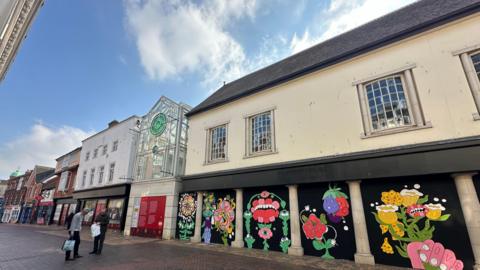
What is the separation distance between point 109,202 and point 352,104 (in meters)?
20.4

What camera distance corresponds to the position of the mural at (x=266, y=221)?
9230mm

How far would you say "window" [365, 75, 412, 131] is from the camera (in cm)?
779

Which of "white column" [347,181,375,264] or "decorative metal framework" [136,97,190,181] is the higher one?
"decorative metal framework" [136,97,190,181]

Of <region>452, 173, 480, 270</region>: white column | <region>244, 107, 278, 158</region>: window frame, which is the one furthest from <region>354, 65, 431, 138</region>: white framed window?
<region>244, 107, 278, 158</region>: window frame

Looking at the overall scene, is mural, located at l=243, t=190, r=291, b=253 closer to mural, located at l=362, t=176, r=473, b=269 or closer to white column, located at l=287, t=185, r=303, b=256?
white column, located at l=287, t=185, r=303, b=256

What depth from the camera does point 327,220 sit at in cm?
826

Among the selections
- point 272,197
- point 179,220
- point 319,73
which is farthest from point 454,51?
point 179,220

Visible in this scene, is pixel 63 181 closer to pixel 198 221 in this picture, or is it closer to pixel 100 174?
pixel 100 174

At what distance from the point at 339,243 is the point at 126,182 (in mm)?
16041

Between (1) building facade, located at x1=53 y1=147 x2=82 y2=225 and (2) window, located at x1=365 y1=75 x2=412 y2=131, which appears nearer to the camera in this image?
(2) window, located at x1=365 y1=75 x2=412 y2=131

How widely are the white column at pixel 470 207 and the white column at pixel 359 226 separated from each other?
2.49m

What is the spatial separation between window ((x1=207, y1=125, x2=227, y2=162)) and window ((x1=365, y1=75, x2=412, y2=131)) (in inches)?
287

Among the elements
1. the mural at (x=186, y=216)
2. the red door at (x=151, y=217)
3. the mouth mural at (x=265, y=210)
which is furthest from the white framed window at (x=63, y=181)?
the mouth mural at (x=265, y=210)

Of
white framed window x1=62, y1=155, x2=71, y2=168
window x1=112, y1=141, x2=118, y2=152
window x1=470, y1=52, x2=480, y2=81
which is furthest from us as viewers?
white framed window x1=62, y1=155, x2=71, y2=168
